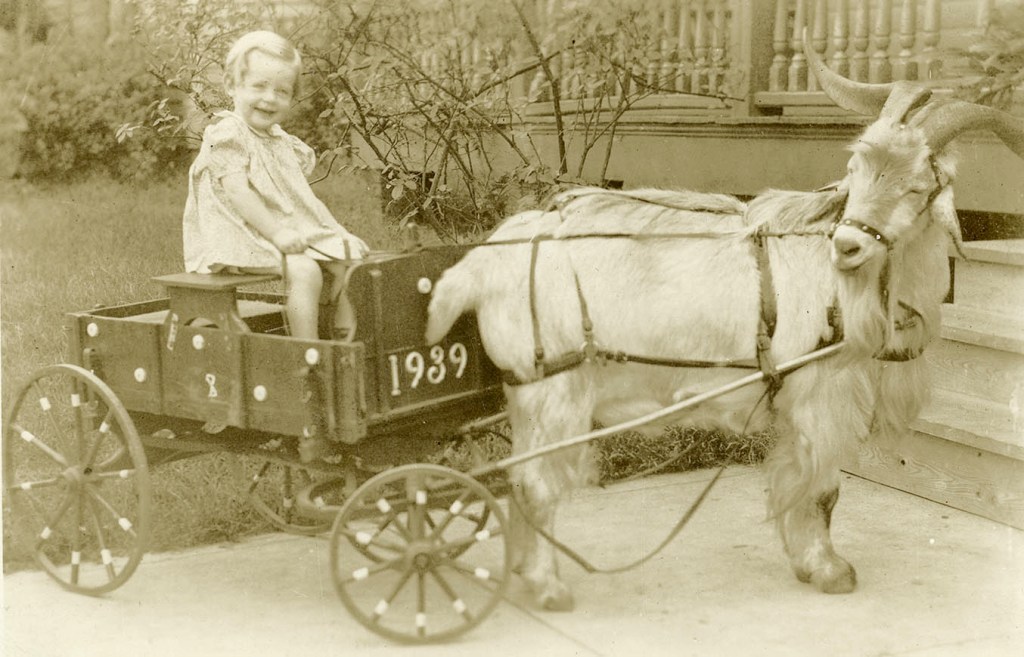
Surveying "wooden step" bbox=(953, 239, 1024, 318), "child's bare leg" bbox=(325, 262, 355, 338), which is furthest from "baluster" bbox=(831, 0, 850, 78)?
"child's bare leg" bbox=(325, 262, 355, 338)

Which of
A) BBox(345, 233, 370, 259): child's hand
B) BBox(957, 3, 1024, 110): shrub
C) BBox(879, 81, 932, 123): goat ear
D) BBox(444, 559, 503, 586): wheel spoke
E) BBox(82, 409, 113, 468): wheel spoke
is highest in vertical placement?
BBox(957, 3, 1024, 110): shrub

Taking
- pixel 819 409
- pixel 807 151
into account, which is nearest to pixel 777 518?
pixel 819 409

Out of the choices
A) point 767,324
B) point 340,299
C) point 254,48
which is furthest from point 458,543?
point 254,48

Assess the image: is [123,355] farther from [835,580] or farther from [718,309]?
[835,580]

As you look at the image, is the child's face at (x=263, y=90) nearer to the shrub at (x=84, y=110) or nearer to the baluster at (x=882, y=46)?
the baluster at (x=882, y=46)

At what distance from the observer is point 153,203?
1114 cm

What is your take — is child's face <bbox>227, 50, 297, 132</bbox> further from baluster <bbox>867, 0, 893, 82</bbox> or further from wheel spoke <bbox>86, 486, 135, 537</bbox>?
baluster <bbox>867, 0, 893, 82</bbox>

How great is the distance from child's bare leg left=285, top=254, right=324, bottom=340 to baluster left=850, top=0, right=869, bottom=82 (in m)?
3.82

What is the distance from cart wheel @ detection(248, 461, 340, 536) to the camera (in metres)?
4.85

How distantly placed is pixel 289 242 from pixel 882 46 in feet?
12.8

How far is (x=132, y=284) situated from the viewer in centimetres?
856

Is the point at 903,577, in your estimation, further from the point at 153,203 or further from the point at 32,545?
the point at 153,203

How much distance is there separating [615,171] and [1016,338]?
347 centimetres

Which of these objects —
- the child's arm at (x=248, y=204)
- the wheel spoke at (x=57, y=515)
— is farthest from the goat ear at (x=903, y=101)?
the wheel spoke at (x=57, y=515)
